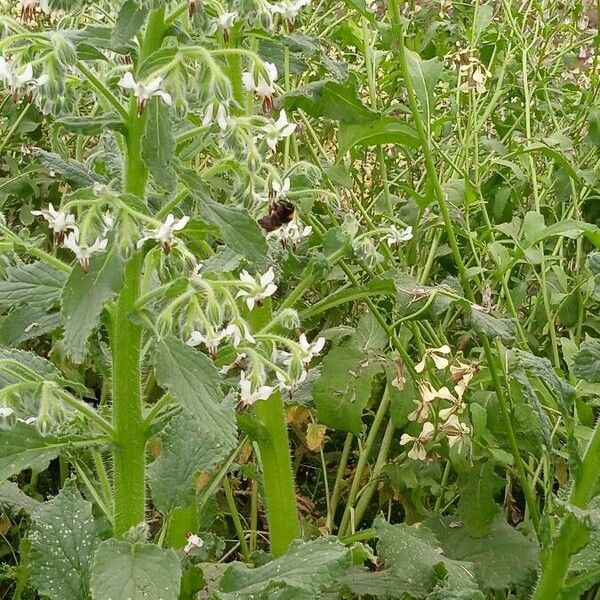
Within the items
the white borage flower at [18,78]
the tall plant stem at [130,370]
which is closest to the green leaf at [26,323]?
the tall plant stem at [130,370]

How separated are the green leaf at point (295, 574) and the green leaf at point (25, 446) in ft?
1.02

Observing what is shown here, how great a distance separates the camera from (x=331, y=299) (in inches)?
67.4

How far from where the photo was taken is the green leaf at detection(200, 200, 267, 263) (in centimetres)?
116

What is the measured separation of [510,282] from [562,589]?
1.14 meters

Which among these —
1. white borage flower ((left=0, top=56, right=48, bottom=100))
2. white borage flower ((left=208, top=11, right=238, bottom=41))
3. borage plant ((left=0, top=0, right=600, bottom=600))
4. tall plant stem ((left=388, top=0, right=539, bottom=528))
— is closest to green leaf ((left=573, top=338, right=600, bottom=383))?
borage plant ((left=0, top=0, right=600, bottom=600))

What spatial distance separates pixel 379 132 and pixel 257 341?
1.89 feet

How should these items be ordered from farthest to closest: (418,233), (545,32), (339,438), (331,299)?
(545,32)
(339,438)
(418,233)
(331,299)

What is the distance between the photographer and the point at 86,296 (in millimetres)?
1110

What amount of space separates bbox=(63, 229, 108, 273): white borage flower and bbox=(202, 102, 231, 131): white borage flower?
206 mm

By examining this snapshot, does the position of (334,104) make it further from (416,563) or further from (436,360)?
(416,563)

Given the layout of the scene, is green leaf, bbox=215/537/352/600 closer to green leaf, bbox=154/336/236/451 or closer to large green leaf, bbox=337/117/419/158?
green leaf, bbox=154/336/236/451

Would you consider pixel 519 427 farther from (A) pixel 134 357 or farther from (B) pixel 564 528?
(A) pixel 134 357

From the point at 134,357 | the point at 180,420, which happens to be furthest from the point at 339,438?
the point at 134,357

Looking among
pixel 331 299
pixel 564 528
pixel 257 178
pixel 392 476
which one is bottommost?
pixel 392 476
